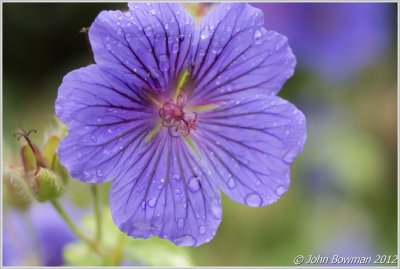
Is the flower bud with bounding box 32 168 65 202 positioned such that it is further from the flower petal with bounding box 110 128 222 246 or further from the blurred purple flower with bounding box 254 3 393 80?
the blurred purple flower with bounding box 254 3 393 80

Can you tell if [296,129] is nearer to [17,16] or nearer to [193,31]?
[193,31]

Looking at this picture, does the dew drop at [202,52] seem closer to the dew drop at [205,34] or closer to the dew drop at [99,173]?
the dew drop at [205,34]

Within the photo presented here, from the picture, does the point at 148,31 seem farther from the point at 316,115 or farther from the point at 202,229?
the point at 316,115

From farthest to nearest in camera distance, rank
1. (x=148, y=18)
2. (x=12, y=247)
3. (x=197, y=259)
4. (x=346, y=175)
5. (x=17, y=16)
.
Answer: (x=17, y=16) → (x=346, y=175) → (x=197, y=259) → (x=12, y=247) → (x=148, y=18)

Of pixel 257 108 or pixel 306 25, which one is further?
pixel 306 25

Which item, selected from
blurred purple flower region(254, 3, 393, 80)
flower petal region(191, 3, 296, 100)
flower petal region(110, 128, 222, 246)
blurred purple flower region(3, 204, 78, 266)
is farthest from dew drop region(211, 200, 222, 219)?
blurred purple flower region(254, 3, 393, 80)

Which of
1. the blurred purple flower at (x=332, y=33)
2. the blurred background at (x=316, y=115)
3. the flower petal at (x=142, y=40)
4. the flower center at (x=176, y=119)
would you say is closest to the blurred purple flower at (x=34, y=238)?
the blurred background at (x=316, y=115)

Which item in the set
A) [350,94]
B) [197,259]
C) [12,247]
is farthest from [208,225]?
[350,94]
